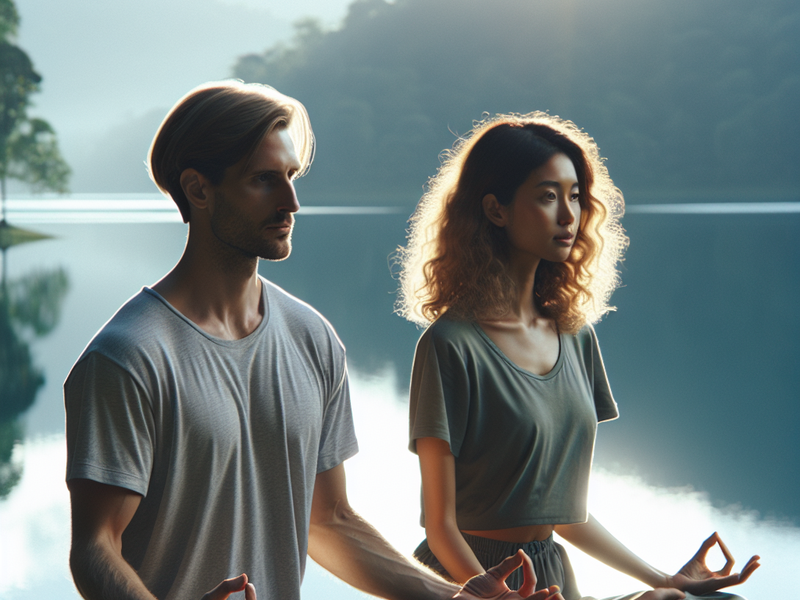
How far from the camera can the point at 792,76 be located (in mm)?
52250

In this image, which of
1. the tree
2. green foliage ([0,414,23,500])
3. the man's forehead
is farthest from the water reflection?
the tree

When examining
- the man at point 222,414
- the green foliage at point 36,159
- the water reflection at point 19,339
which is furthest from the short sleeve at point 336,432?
the green foliage at point 36,159

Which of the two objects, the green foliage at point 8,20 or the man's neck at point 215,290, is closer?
the man's neck at point 215,290

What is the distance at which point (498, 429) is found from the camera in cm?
198

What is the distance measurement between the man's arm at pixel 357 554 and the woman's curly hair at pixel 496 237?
0.59 metres

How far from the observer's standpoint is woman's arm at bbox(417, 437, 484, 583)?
6.29 feet

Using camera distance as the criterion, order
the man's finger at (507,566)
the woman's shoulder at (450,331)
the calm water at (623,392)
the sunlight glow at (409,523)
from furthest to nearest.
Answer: the calm water at (623,392), the sunlight glow at (409,523), the woman's shoulder at (450,331), the man's finger at (507,566)

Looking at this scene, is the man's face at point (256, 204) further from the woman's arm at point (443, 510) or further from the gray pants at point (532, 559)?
the gray pants at point (532, 559)

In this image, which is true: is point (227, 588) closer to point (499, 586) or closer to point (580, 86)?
point (499, 586)

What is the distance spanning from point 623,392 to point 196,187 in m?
7.83

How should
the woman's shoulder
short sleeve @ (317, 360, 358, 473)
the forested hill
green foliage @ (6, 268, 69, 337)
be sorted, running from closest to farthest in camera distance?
short sleeve @ (317, 360, 358, 473), the woman's shoulder, green foliage @ (6, 268, 69, 337), the forested hill

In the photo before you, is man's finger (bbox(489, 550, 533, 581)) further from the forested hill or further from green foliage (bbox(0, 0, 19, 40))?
the forested hill

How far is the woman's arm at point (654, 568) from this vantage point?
1999mm

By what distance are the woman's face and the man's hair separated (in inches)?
28.3
